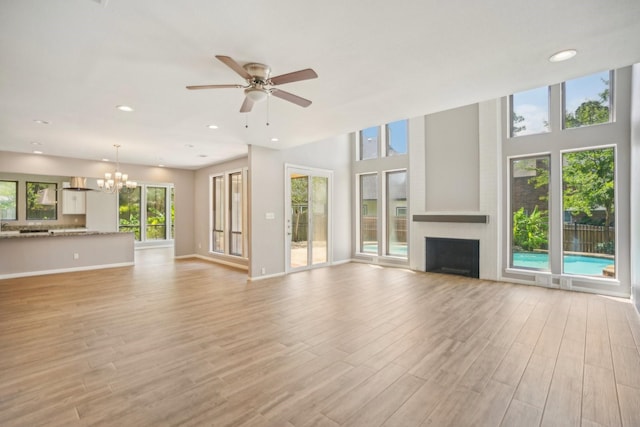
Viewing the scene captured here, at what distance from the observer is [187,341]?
10.2 feet

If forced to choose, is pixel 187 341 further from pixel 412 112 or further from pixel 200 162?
pixel 200 162

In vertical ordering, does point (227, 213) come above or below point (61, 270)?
above

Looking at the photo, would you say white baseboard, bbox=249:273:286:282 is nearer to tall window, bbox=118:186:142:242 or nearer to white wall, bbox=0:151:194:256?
white wall, bbox=0:151:194:256

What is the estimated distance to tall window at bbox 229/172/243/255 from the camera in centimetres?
765

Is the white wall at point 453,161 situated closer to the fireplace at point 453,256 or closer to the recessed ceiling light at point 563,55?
the fireplace at point 453,256

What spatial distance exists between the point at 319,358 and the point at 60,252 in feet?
23.0

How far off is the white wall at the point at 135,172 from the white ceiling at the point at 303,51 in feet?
10.7

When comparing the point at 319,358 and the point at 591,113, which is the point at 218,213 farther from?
the point at 591,113

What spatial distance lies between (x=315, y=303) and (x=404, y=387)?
2.28 meters

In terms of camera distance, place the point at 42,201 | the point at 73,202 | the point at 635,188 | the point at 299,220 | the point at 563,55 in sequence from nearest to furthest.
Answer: the point at 563,55 < the point at 635,188 < the point at 299,220 < the point at 42,201 < the point at 73,202

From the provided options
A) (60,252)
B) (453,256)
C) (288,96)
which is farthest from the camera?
(60,252)

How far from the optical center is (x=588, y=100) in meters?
5.05

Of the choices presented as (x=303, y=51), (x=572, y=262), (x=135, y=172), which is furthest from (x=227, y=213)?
(x=572, y=262)

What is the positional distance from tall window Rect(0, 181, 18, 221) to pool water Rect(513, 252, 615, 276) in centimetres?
1265
